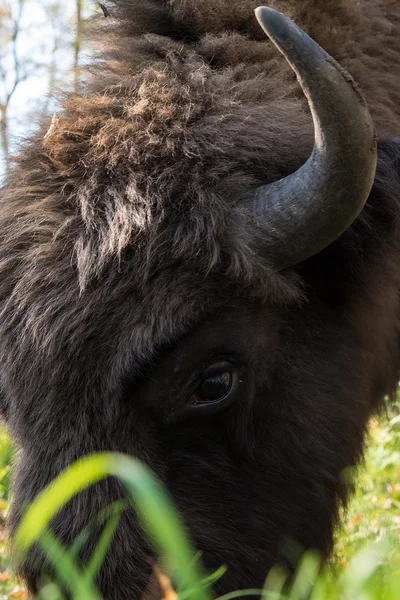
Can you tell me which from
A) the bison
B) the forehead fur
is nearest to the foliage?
the bison

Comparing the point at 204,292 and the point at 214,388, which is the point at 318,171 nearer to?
the point at 204,292

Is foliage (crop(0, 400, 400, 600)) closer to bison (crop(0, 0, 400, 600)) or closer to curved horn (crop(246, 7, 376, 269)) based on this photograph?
bison (crop(0, 0, 400, 600))

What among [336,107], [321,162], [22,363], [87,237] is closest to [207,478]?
[22,363]

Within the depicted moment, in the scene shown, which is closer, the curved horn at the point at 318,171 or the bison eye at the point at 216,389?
the curved horn at the point at 318,171

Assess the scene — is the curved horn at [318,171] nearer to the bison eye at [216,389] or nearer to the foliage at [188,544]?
the bison eye at [216,389]

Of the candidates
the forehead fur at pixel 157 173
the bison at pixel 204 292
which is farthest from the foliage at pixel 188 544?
the forehead fur at pixel 157 173

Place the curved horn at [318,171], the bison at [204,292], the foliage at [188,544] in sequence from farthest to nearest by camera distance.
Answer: the bison at [204,292] → the curved horn at [318,171] → the foliage at [188,544]

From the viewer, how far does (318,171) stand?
262cm

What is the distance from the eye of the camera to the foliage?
136 cm

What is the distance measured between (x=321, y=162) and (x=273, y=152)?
403 millimetres

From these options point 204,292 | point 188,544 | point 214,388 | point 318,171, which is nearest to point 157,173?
point 204,292

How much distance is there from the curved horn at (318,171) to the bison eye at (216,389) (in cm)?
47

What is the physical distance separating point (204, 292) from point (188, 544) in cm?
91

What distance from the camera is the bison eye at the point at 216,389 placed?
2723mm
